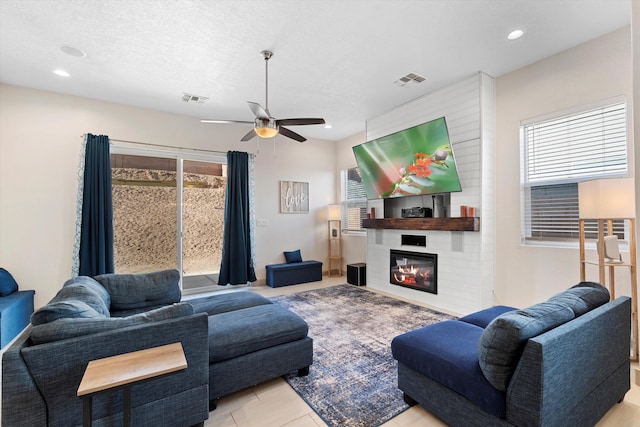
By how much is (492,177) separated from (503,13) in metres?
1.84

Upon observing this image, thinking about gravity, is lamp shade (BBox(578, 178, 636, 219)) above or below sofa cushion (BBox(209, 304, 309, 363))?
above

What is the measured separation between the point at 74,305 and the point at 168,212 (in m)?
3.48

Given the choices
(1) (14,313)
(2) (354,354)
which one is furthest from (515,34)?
(1) (14,313)

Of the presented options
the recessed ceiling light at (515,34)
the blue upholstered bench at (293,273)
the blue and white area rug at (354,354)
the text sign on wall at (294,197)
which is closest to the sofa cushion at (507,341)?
the blue and white area rug at (354,354)

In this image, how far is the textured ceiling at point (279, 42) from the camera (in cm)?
239

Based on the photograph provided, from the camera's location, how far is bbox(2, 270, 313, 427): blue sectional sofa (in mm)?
1312

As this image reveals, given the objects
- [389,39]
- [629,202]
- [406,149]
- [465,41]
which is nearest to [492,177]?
[406,149]

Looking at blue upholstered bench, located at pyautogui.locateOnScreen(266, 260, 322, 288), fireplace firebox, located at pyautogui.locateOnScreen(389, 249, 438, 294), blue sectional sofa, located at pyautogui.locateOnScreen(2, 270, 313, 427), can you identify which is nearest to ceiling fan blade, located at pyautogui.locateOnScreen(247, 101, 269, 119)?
blue sectional sofa, located at pyautogui.locateOnScreen(2, 270, 313, 427)

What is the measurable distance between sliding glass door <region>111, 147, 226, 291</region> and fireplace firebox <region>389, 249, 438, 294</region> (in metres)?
3.29

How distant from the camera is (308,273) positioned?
5.68 metres

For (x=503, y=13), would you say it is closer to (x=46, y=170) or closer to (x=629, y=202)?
(x=629, y=202)

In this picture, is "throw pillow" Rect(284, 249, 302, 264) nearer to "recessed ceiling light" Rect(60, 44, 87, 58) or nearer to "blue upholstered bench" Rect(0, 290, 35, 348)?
"blue upholstered bench" Rect(0, 290, 35, 348)

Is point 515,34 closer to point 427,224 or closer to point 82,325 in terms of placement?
point 427,224

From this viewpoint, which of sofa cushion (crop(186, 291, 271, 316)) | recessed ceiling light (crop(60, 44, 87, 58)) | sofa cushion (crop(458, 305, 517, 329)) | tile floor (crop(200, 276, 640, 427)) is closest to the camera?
tile floor (crop(200, 276, 640, 427))
